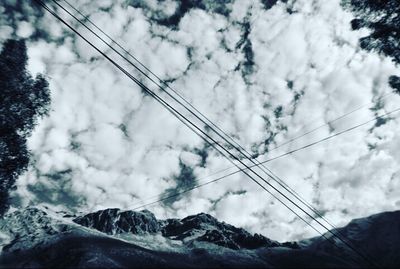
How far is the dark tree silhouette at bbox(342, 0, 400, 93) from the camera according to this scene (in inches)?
611

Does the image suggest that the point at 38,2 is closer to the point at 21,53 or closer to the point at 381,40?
the point at 21,53

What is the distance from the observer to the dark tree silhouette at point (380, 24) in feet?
50.9

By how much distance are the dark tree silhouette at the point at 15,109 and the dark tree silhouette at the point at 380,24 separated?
18.0 m

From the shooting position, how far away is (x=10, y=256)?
550 ft

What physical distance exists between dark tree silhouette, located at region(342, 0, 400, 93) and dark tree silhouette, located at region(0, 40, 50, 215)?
59.2 feet

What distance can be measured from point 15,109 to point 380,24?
19819mm

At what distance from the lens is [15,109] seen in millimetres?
16422

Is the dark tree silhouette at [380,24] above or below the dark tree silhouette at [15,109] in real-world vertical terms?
above

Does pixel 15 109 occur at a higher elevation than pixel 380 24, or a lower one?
lower

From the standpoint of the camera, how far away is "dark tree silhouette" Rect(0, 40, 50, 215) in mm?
16047

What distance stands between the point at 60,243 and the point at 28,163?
178 meters

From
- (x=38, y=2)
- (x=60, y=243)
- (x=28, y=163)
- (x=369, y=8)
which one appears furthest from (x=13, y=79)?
(x=60, y=243)

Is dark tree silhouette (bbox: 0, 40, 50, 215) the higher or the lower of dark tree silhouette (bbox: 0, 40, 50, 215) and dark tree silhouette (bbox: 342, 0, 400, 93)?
the lower

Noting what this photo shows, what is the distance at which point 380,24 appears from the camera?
1608cm
